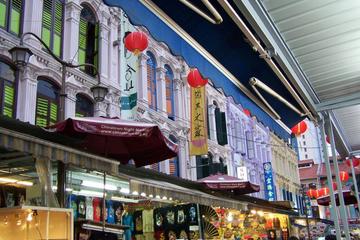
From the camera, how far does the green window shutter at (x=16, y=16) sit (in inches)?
455

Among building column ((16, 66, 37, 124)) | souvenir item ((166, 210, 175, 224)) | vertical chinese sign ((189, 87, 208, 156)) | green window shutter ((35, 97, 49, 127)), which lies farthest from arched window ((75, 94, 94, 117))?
souvenir item ((166, 210, 175, 224))

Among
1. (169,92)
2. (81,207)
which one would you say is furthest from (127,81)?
(81,207)

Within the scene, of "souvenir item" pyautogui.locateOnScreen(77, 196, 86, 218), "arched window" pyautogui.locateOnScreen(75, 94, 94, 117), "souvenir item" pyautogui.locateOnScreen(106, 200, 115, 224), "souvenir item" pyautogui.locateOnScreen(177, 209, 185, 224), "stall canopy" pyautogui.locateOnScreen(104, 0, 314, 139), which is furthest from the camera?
"arched window" pyautogui.locateOnScreen(75, 94, 94, 117)

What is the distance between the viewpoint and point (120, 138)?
7086mm

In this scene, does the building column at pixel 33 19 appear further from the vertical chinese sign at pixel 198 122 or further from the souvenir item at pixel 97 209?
the vertical chinese sign at pixel 198 122

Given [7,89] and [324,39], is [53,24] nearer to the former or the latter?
[7,89]

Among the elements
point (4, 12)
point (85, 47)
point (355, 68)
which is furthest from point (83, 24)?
point (355, 68)

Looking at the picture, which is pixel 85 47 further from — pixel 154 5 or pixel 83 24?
pixel 154 5

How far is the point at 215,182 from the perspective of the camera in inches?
488

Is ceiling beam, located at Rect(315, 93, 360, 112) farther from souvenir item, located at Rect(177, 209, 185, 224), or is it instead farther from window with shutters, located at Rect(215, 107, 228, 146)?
window with shutters, located at Rect(215, 107, 228, 146)

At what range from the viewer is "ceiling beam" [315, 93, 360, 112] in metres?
5.67

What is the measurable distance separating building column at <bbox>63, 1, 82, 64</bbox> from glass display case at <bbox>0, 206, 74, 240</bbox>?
26.1ft

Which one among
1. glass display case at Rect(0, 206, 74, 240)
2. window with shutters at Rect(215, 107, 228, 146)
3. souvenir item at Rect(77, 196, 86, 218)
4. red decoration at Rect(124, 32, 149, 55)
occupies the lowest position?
glass display case at Rect(0, 206, 74, 240)

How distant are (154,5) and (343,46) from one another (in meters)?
2.29
